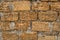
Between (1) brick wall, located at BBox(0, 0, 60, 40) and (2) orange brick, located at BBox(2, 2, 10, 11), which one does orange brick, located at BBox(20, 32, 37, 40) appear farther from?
(2) orange brick, located at BBox(2, 2, 10, 11)

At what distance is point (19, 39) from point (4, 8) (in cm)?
38

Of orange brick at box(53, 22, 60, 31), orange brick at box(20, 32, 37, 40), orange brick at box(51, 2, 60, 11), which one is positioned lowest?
orange brick at box(20, 32, 37, 40)

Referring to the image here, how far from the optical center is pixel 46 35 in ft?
5.48

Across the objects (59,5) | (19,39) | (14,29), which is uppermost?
(59,5)

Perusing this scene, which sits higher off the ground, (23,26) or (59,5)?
(59,5)

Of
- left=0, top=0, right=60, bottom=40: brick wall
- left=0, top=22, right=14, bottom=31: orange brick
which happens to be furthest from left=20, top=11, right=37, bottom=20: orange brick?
left=0, top=22, right=14, bottom=31: orange brick

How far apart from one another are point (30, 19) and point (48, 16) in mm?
197

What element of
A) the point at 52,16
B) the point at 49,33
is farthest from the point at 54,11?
the point at 49,33

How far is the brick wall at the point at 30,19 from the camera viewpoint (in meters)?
1.65

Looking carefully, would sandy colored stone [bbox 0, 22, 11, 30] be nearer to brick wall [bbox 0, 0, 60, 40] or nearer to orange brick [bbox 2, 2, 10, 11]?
brick wall [bbox 0, 0, 60, 40]

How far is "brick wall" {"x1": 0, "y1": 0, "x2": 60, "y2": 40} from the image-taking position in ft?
5.40

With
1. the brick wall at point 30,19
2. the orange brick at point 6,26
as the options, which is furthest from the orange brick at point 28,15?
the orange brick at point 6,26

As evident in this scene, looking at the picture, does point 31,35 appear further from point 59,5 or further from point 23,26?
point 59,5

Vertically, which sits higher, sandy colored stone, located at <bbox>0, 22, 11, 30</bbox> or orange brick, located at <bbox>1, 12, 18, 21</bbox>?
orange brick, located at <bbox>1, 12, 18, 21</bbox>
